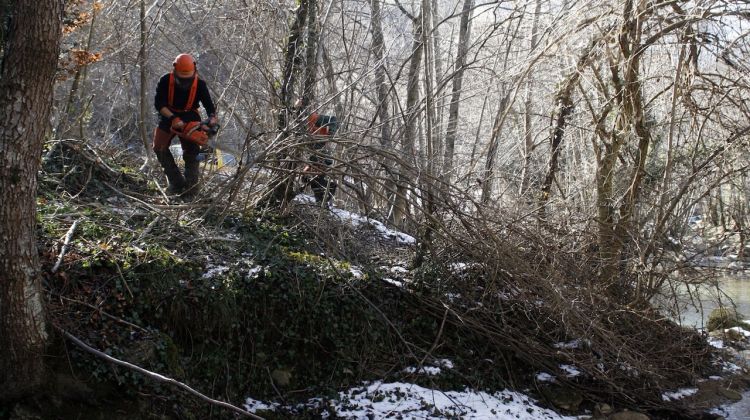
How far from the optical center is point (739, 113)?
7.85 metres

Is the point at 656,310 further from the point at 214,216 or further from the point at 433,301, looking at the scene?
the point at 214,216

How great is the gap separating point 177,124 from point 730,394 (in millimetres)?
7531

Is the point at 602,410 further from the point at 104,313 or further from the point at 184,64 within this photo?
the point at 184,64

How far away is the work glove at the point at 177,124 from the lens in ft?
23.8

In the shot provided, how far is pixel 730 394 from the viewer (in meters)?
8.22

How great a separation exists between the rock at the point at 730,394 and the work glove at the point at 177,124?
7355mm

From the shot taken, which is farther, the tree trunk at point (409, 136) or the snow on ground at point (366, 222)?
the snow on ground at point (366, 222)

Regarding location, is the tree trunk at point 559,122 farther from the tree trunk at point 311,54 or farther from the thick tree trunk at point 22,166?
the thick tree trunk at point 22,166

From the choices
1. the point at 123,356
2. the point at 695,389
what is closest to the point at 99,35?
the point at 123,356

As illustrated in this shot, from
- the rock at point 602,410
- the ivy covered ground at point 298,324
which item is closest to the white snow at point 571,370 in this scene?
the ivy covered ground at point 298,324

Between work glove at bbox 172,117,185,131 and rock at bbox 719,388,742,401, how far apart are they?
7.35 m

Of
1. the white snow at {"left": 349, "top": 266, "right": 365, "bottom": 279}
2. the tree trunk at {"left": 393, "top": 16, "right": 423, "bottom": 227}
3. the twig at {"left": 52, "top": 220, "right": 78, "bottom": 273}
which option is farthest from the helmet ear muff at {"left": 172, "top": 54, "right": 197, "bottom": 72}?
the white snow at {"left": 349, "top": 266, "right": 365, "bottom": 279}

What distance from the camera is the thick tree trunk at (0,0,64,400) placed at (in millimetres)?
3887

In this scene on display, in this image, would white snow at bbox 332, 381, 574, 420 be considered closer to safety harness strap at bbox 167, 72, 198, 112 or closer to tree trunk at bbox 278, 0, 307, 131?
tree trunk at bbox 278, 0, 307, 131
